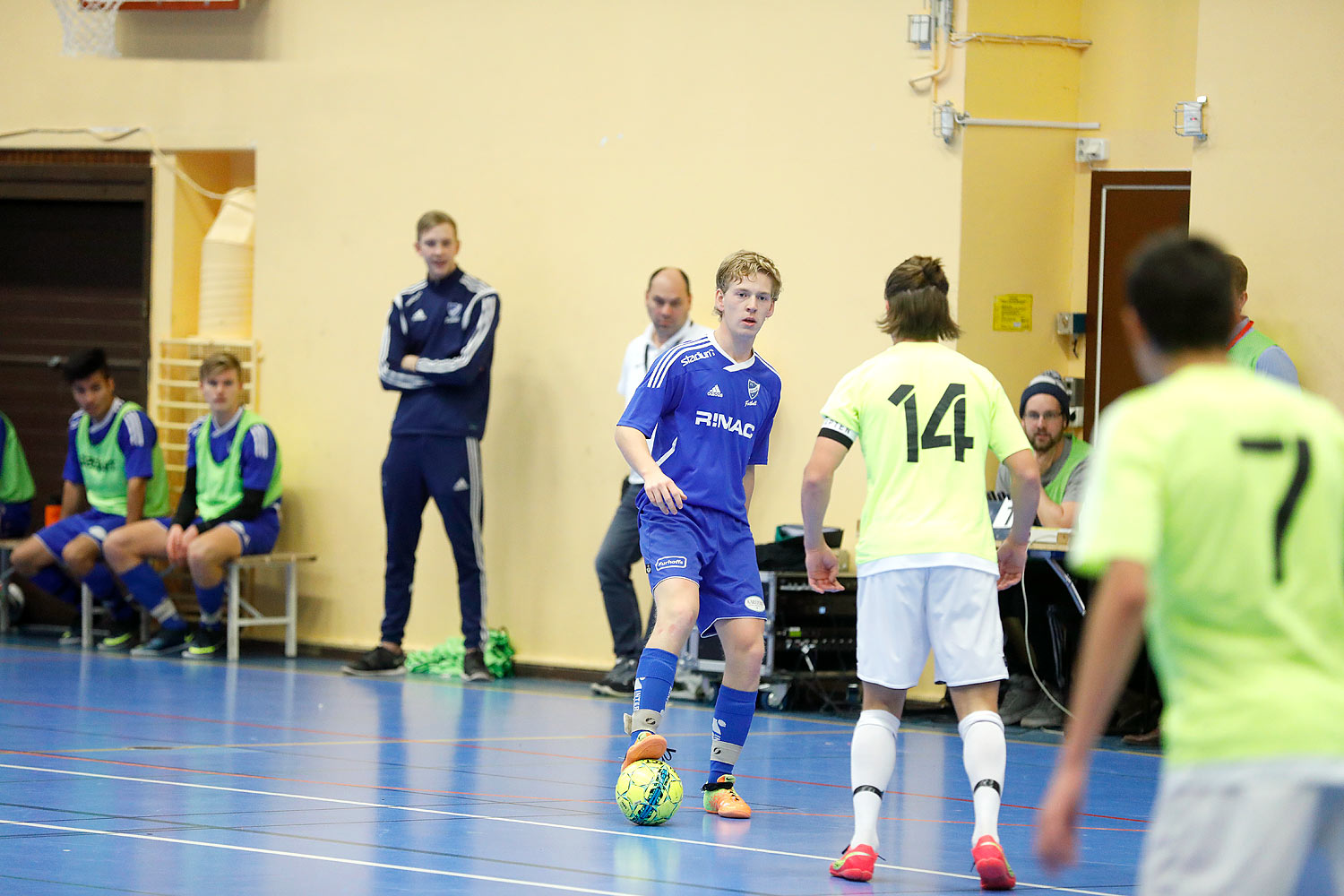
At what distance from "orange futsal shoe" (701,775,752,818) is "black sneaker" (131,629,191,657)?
20.1 ft

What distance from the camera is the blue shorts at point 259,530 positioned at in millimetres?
10641

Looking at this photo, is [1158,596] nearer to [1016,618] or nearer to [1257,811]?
[1257,811]

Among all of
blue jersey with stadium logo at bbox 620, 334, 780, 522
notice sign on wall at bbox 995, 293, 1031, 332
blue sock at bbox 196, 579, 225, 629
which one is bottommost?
blue sock at bbox 196, 579, 225, 629

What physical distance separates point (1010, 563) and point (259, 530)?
22.6 feet

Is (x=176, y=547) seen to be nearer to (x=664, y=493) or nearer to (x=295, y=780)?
(x=295, y=780)

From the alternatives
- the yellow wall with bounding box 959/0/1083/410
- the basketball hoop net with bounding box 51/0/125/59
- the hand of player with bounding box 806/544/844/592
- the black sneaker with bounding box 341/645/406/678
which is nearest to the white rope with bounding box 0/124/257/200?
the basketball hoop net with bounding box 51/0/125/59

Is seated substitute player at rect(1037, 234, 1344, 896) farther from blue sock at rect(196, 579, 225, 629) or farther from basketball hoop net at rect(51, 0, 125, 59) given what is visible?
basketball hoop net at rect(51, 0, 125, 59)

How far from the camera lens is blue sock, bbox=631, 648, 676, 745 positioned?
5.49 metres

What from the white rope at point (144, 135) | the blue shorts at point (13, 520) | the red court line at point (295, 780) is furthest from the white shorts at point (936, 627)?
the blue shorts at point (13, 520)

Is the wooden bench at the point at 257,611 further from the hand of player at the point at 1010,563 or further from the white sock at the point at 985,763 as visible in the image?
the white sock at the point at 985,763

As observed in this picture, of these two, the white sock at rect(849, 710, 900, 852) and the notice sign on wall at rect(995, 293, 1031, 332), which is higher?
the notice sign on wall at rect(995, 293, 1031, 332)

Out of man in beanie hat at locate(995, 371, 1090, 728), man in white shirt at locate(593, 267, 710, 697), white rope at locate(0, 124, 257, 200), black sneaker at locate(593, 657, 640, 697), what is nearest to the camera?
man in beanie hat at locate(995, 371, 1090, 728)

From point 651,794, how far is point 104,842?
5.40 ft

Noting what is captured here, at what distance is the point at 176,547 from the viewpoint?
1062 centimetres
